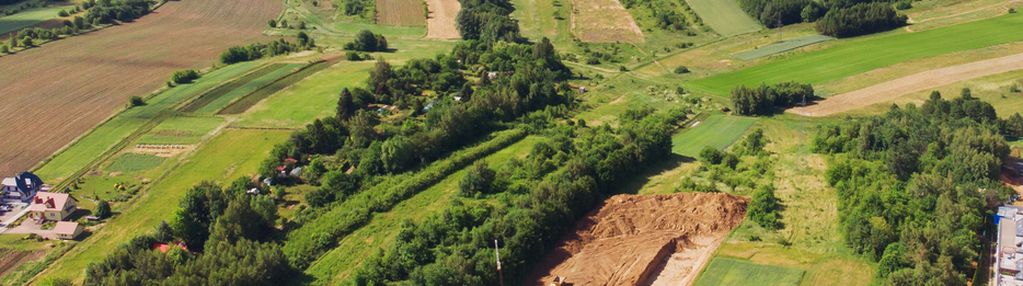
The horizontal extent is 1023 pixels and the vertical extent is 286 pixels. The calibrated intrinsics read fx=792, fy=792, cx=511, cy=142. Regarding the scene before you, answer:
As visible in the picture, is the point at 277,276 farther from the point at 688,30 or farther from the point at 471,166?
the point at 688,30

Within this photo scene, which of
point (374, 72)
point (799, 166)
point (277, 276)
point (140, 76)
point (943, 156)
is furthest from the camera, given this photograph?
point (140, 76)

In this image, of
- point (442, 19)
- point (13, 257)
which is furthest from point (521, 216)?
point (442, 19)

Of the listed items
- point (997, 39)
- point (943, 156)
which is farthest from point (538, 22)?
point (943, 156)

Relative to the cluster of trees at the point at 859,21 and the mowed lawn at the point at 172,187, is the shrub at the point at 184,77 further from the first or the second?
the cluster of trees at the point at 859,21

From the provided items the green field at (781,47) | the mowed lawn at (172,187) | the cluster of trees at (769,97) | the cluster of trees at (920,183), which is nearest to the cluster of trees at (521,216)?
the cluster of trees at (769,97)

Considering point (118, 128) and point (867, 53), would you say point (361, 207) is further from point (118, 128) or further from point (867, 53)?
point (867, 53)

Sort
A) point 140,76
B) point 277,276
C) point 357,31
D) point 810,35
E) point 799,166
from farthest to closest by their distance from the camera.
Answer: point 357,31 < point 810,35 < point 140,76 < point 799,166 < point 277,276
